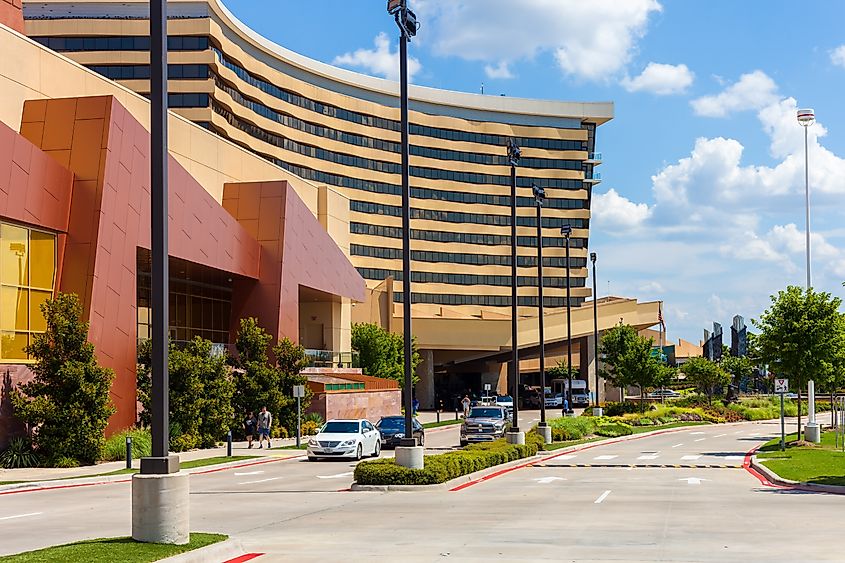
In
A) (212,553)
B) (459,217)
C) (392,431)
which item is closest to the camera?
(212,553)

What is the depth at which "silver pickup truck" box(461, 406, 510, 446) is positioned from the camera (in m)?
46.5

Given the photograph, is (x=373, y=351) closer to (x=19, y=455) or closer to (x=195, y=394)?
(x=195, y=394)

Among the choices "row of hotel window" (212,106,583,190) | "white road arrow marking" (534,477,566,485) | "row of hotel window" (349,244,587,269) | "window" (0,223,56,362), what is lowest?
"white road arrow marking" (534,477,566,485)

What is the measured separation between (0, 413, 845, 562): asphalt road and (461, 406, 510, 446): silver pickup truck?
1314 cm

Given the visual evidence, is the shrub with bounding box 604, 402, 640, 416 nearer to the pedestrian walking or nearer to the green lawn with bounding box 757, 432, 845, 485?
the green lawn with bounding box 757, 432, 845, 485

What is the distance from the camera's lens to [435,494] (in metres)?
24.9

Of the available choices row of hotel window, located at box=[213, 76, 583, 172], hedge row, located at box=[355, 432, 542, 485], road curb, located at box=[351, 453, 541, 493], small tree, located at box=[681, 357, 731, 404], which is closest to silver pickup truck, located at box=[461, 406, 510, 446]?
hedge row, located at box=[355, 432, 542, 485]

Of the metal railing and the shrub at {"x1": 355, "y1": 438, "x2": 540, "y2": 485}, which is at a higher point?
the metal railing

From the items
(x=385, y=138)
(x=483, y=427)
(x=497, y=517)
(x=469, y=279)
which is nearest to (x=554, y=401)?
(x=469, y=279)

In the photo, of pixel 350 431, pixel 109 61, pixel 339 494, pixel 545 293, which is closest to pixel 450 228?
pixel 545 293

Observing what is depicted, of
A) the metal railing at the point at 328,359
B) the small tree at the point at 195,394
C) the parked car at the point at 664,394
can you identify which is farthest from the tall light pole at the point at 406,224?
the parked car at the point at 664,394

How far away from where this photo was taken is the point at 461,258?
12300 centimetres

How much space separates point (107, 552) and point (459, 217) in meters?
112

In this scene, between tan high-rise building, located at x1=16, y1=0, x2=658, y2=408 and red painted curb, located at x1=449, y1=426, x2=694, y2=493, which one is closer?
red painted curb, located at x1=449, y1=426, x2=694, y2=493
